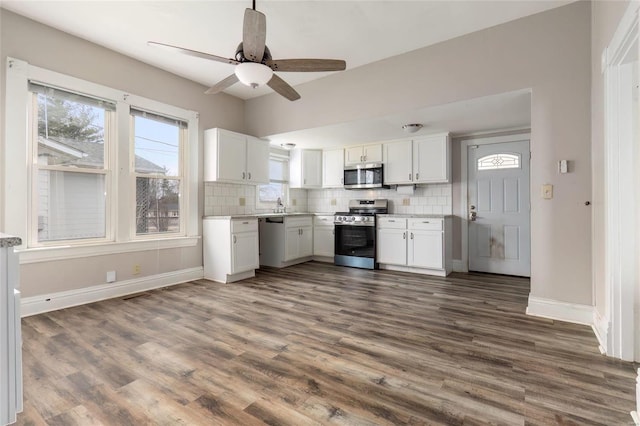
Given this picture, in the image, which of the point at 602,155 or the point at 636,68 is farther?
the point at 602,155

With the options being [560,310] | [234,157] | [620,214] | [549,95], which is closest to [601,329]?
[560,310]

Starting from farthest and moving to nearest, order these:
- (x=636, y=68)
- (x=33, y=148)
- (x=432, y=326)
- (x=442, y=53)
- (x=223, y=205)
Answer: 1. (x=223, y=205)
2. (x=442, y=53)
3. (x=33, y=148)
4. (x=432, y=326)
5. (x=636, y=68)

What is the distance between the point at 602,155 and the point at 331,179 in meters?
4.02

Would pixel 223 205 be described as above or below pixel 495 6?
below

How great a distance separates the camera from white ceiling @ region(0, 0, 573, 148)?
8.98 ft

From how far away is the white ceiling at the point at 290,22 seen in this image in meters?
2.73

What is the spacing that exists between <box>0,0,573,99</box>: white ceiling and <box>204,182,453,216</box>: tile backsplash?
198cm

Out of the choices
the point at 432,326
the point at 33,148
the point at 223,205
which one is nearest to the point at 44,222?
the point at 33,148

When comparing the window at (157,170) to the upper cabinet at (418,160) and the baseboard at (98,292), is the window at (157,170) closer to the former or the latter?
→ the baseboard at (98,292)

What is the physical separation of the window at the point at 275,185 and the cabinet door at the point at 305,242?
2.78 feet

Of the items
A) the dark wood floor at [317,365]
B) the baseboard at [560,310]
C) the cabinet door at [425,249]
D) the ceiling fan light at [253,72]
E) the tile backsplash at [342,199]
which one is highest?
the ceiling fan light at [253,72]

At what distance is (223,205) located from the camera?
190 inches

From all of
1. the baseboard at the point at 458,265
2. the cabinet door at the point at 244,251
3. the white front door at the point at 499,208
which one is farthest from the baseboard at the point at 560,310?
the cabinet door at the point at 244,251

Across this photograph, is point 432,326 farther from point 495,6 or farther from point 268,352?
point 495,6
